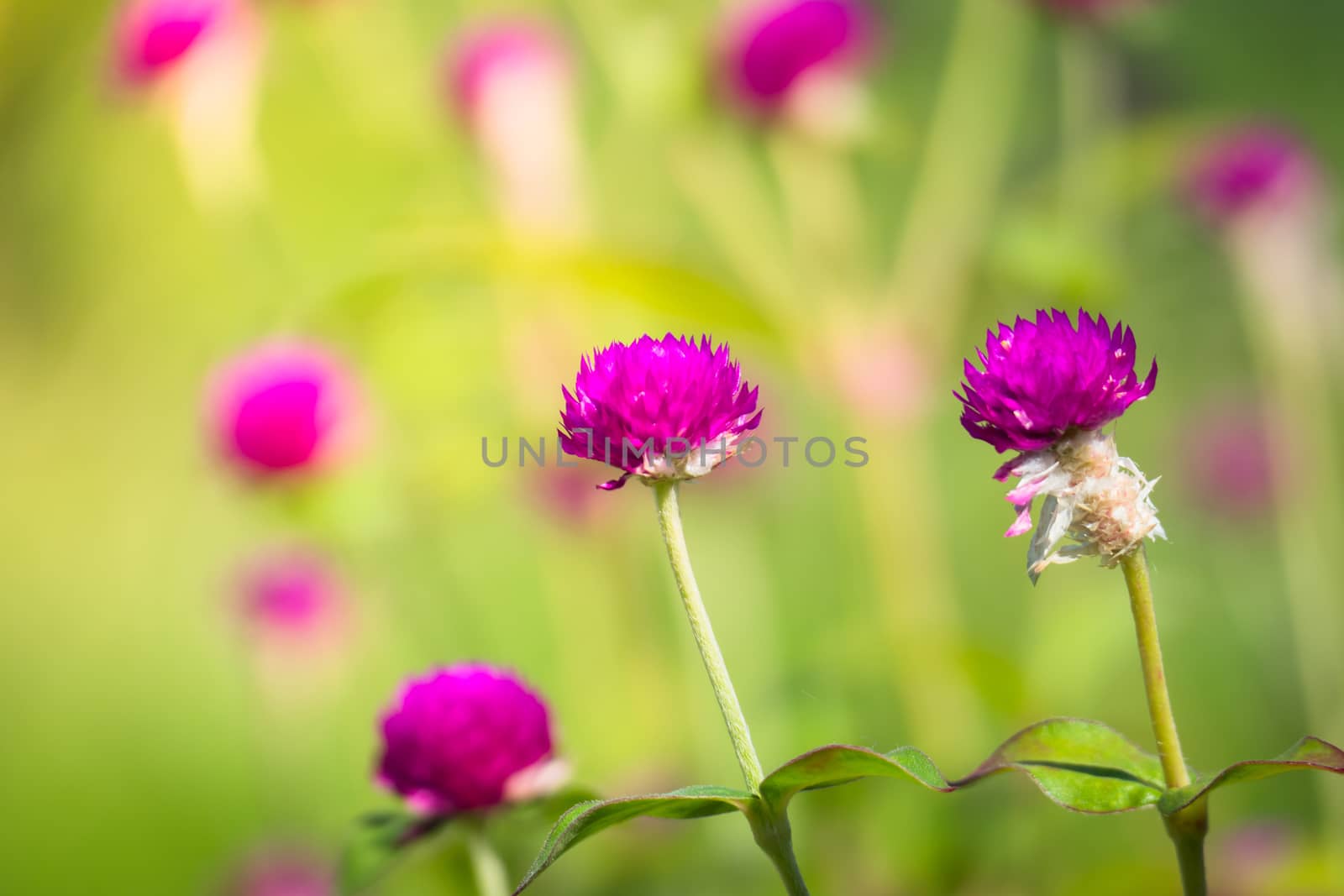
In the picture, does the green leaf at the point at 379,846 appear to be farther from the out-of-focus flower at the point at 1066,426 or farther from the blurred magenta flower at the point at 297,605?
the blurred magenta flower at the point at 297,605

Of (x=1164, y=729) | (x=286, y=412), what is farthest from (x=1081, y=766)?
(x=286, y=412)

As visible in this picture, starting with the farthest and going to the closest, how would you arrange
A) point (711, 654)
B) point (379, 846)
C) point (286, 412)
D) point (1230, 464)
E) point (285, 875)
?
point (1230, 464)
point (285, 875)
point (286, 412)
point (379, 846)
point (711, 654)

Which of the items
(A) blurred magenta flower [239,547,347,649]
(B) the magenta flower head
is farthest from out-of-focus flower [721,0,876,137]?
(A) blurred magenta flower [239,547,347,649]

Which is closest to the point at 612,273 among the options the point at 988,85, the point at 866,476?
the point at 866,476

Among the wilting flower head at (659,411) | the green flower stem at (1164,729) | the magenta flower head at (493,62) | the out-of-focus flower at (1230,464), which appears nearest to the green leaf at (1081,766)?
the green flower stem at (1164,729)

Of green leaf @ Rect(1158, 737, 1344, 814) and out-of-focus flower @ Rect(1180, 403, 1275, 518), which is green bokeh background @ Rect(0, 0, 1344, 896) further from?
green leaf @ Rect(1158, 737, 1344, 814)

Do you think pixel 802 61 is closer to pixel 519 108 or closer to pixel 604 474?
pixel 519 108
